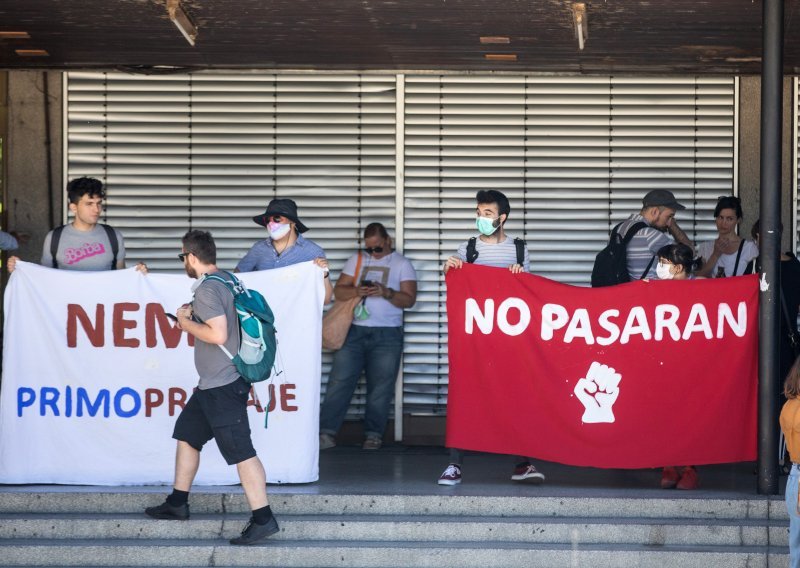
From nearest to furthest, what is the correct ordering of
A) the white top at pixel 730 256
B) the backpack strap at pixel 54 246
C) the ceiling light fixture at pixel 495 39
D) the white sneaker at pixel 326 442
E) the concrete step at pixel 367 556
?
the concrete step at pixel 367 556
the backpack strap at pixel 54 246
the ceiling light fixture at pixel 495 39
the white top at pixel 730 256
the white sneaker at pixel 326 442

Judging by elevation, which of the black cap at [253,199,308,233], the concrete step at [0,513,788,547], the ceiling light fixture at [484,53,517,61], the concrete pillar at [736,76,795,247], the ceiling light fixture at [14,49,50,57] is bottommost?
the concrete step at [0,513,788,547]

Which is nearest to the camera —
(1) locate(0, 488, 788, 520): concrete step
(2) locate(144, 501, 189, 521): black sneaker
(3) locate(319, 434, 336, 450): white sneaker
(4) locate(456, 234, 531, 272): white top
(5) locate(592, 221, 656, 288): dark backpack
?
(2) locate(144, 501, 189, 521): black sneaker

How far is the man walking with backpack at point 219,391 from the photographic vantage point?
22.7 ft

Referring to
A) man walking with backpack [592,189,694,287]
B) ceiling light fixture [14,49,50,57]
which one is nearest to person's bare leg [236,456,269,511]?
man walking with backpack [592,189,694,287]

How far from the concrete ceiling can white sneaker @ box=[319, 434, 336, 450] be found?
3.12 m

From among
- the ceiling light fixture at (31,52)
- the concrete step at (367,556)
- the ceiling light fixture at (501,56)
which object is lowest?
the concrete step at (367,556)

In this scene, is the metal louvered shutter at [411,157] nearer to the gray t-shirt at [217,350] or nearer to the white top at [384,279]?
the white top at [384,279]

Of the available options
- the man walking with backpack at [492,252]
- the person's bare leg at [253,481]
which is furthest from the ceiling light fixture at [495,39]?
the person's bare leg at [253,481]

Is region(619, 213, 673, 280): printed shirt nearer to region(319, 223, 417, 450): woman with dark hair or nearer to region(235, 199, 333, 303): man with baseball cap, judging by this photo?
region(319, 223, 417, 450): woman with dark hair

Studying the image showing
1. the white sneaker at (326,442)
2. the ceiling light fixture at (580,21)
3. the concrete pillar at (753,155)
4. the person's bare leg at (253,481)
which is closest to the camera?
the person's bare leg at (253,481)

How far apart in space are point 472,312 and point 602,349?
914mm

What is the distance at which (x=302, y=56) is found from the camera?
31.8ft

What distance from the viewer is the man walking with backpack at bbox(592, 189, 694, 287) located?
28.1 ft

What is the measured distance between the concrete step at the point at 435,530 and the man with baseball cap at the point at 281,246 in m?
1.95
